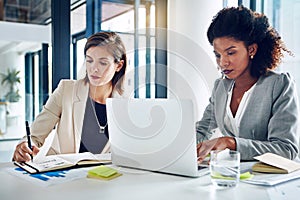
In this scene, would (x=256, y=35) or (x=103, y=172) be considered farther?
(x=256, y=35)

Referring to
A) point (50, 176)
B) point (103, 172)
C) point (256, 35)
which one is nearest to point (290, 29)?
point (256, 35)

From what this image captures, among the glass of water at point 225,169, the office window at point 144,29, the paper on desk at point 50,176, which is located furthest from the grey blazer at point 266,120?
the office window at point 144,29

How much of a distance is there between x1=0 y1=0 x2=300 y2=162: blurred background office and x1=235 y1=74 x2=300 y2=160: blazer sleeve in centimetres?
86

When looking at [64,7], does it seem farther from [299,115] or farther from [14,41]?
[299,115]

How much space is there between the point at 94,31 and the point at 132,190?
7.99 feet

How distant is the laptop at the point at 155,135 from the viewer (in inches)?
38.1

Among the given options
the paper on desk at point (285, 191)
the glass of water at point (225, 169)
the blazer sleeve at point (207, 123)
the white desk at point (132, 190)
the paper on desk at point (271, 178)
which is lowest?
the white desk at point (132, 190)

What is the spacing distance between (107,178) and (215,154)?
1.09ft

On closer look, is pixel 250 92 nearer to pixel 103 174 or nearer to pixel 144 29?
pixel 103 174

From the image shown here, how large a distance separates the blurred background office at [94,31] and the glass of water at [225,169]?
1.39m

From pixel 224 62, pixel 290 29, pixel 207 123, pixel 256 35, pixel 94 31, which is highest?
pixel 94 31

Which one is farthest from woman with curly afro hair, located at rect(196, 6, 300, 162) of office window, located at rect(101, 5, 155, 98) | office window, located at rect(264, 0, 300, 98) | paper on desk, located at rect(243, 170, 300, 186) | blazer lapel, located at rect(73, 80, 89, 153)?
office window, located at rect(101, 5, 155, 98)

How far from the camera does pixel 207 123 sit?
1757mm

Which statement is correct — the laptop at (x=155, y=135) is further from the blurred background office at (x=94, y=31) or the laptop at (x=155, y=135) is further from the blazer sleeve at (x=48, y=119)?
the blurred background office at (x=94, y=31)
